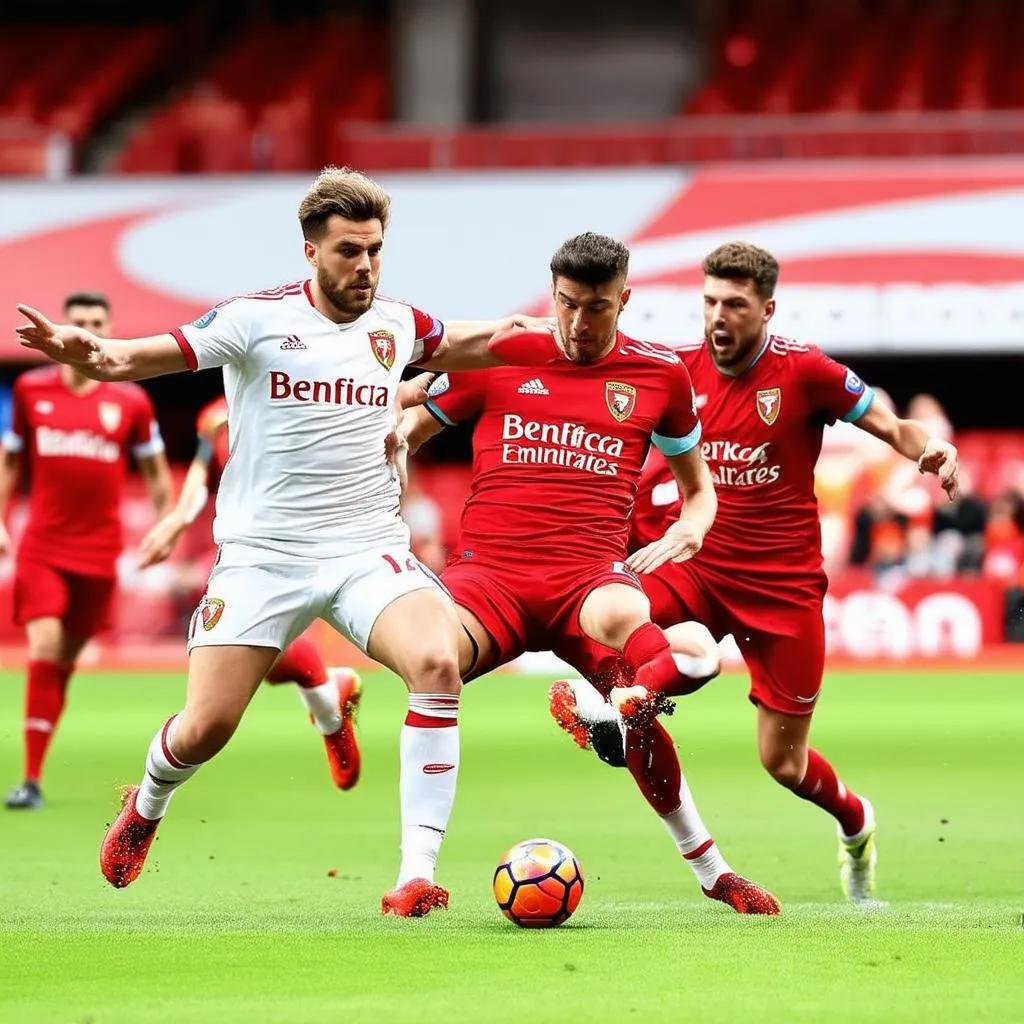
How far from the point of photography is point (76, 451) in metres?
10.5

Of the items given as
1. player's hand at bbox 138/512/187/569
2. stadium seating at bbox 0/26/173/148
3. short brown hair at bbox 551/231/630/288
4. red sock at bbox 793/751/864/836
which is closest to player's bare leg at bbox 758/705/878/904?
red sock at bbox 793/751/864/836

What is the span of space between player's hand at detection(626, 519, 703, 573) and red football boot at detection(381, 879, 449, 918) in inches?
51.6

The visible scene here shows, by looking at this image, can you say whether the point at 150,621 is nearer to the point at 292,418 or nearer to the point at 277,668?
the point at 277,668

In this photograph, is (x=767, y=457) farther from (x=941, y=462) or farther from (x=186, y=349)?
(x=186, y=349)

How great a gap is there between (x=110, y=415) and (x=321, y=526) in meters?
4.21

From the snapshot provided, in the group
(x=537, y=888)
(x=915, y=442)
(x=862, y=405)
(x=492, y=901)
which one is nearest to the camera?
(x=537, y=888)

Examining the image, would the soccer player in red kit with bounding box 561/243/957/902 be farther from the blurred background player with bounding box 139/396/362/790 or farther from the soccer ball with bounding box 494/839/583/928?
the blurred background player with bounding box 139/396/362/790

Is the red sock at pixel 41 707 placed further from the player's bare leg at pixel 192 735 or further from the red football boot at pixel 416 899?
the red football boot at pixel 416 899

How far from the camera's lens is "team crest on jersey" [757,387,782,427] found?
24.7ft

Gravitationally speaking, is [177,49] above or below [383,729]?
above

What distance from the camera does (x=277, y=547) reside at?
6.49 meters

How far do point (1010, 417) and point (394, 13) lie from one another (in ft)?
31.8

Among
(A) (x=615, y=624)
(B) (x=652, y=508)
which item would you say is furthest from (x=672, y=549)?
(B) (x=652, y=508)

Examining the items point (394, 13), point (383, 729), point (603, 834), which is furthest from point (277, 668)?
point (394, 13)
